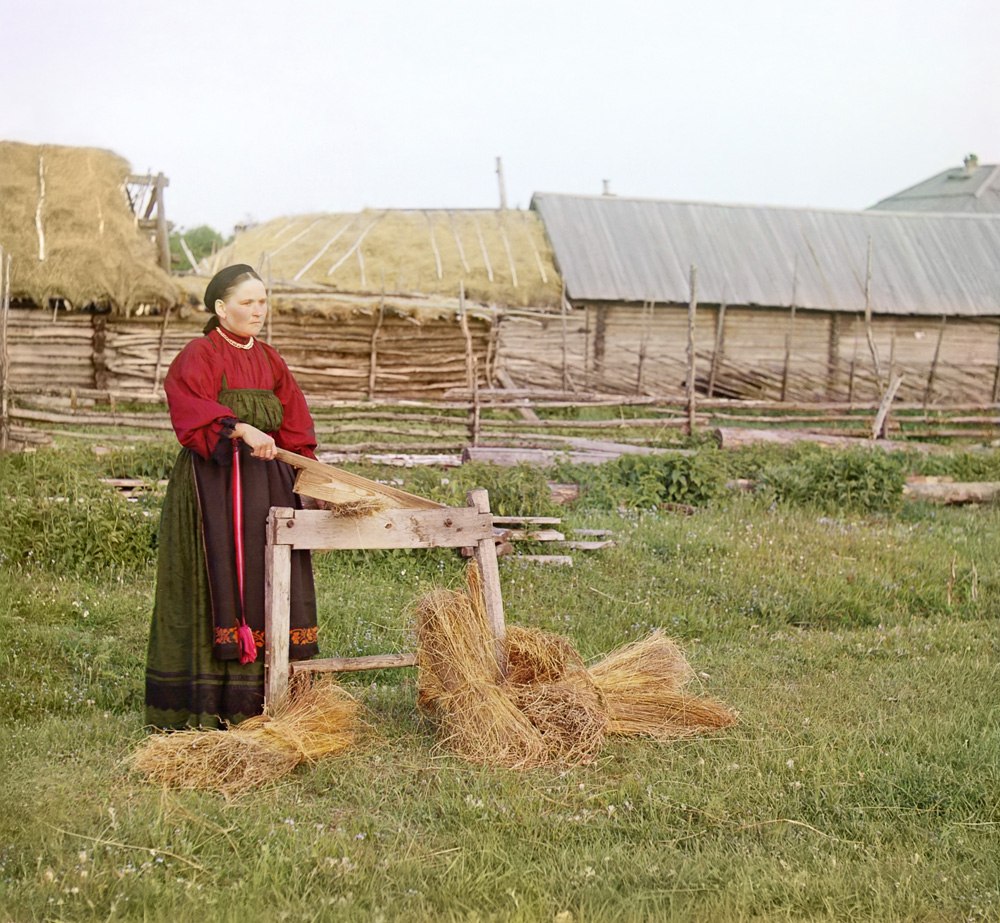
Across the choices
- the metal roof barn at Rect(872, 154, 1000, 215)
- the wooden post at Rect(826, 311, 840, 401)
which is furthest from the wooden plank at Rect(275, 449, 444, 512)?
the metal roof barn at Rect(872, 154, 1000, 215)

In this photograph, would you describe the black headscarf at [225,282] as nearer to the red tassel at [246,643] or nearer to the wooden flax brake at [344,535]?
the wooden flax brake at [344,535]

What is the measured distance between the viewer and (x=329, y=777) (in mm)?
3619

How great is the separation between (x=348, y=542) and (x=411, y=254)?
53.0 ft

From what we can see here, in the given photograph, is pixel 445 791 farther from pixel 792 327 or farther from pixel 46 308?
pixel 792 327

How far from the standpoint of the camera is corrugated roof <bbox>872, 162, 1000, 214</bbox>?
1038 inches

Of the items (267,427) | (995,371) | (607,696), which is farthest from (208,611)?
(995,371)

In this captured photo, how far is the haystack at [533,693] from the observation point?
379 cm

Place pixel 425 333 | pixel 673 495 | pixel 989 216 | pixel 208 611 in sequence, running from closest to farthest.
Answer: pixel 208 611, pixel 673 495, pixel 425 333, pixel 989 216

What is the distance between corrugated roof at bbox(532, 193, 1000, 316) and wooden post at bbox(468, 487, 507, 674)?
14880 mm

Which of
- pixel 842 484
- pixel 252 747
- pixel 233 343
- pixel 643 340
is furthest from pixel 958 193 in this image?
pixel 252 747

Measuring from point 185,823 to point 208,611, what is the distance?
1059 millimetres

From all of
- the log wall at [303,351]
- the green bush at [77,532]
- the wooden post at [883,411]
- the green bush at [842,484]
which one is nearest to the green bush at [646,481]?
the green bush at [842,484]

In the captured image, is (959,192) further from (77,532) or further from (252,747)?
(252,747)

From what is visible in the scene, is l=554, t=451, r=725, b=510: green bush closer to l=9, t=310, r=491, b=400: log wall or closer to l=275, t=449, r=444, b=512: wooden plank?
l=275, t=449, r=444, b=512: wooden plank
